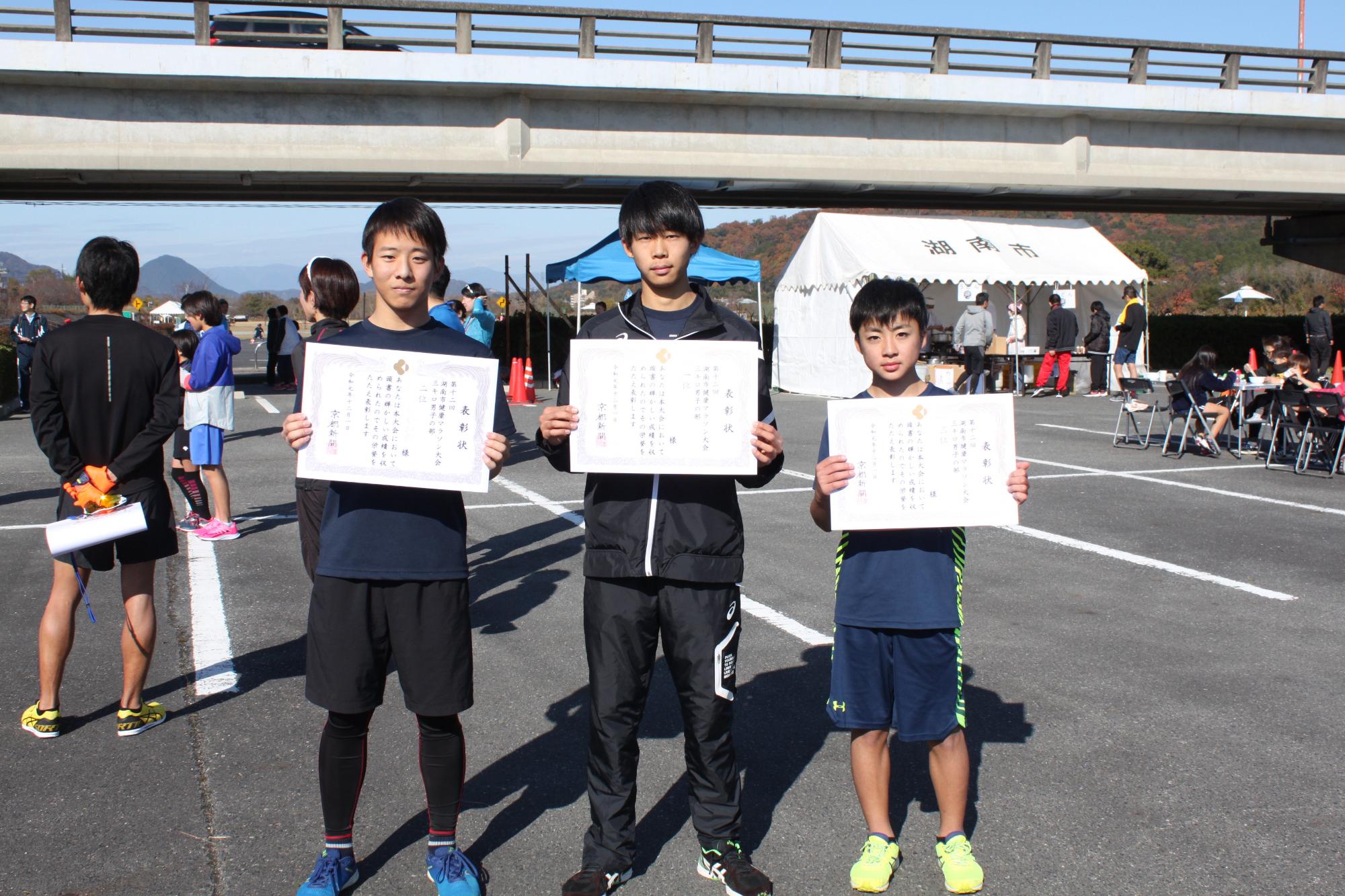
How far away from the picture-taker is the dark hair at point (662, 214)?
2883 mm

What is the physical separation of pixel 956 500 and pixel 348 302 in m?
2.84

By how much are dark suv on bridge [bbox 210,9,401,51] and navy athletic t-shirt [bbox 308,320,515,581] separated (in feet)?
52.1

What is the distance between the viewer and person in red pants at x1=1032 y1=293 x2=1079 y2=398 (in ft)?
66.9

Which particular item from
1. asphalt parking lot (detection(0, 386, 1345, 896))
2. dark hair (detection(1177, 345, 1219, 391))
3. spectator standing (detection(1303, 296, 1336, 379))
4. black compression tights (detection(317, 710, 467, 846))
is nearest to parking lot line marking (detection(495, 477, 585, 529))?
asphalt parking lot (detection(0, 386, 1345, 896))

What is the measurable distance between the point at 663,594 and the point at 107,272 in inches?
103

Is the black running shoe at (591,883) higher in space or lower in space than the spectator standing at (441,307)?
lower

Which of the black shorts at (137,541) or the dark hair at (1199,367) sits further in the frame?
the dark hair at (1199,367)

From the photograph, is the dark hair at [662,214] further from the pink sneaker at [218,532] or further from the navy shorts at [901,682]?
the pink sneaker at [218,532]

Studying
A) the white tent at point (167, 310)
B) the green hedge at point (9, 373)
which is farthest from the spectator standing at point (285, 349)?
the white tent at point (167, 310)

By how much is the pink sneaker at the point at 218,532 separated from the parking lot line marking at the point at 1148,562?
577cm

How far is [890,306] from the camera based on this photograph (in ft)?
9.96

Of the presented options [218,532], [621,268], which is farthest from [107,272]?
[621,268]

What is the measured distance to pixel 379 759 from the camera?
3.88 meters

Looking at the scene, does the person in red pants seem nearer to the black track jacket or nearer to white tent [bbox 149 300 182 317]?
the black track jacket
